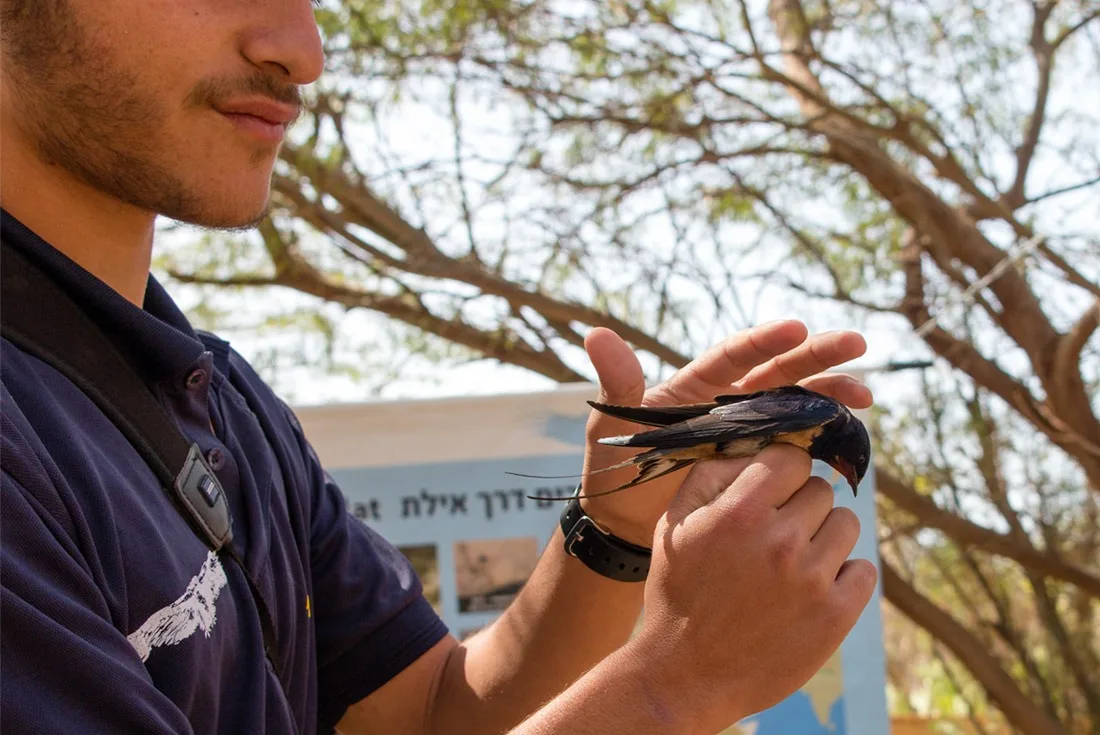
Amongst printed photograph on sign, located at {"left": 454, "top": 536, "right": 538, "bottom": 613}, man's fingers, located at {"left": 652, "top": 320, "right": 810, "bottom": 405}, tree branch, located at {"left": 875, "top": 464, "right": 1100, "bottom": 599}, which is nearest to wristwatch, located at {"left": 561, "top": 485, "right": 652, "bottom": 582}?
man's fingers, located at {"left": 652, "top": 320, "right": 810, "bottom": 405}

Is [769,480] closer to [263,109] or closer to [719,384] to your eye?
[719,384]

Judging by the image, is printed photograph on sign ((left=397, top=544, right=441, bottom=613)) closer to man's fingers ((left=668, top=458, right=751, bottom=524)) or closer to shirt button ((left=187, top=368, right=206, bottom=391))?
shirt button ((left=187, top=368, right=206, bottom=391))

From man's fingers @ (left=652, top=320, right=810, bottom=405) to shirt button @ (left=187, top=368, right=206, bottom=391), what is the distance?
0.75m

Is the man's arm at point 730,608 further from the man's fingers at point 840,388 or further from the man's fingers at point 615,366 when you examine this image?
the man's fingers at point 840,388

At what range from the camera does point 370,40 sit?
18.4 ft

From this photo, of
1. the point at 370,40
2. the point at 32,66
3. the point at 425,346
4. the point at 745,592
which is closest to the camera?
the point at 745,592

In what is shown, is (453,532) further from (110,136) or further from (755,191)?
(755,191)

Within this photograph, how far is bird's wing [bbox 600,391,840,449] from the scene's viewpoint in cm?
152

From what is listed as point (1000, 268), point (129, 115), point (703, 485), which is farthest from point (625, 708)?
point (1000, 268)

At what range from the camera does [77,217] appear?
5.01 feet

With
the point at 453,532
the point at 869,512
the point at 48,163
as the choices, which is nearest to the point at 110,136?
the point at 48,163

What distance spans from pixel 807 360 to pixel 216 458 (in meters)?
0.97

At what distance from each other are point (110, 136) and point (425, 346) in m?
4.91

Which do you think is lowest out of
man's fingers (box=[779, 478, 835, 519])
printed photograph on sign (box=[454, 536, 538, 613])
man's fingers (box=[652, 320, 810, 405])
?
man's fingers (box=[779, 478, 835, 519])
